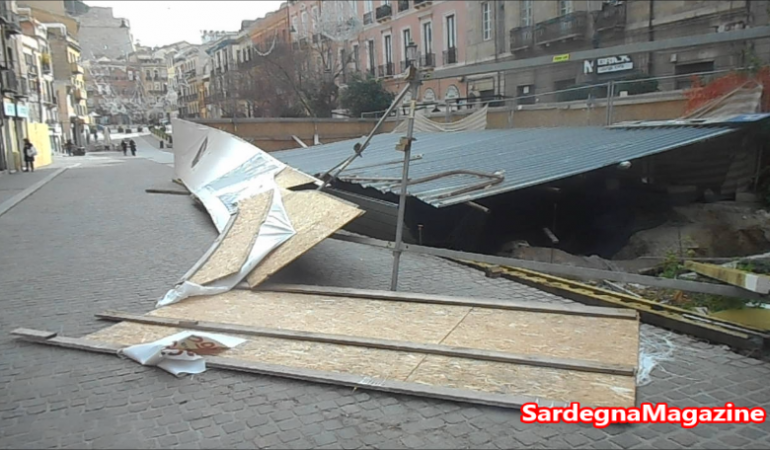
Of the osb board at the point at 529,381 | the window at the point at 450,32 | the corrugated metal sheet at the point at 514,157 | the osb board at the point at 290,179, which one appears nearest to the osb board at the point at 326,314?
the osb board at the point at 529,381

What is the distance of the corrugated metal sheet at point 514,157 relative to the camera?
24.8 ft

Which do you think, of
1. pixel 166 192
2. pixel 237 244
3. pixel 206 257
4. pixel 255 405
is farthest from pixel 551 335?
pixel 166 192

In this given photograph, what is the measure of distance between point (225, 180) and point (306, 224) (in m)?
5.55

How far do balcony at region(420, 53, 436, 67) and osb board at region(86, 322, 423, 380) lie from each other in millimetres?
→ 30147

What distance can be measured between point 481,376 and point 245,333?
80.9 inches

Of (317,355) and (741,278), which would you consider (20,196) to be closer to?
(317,355)

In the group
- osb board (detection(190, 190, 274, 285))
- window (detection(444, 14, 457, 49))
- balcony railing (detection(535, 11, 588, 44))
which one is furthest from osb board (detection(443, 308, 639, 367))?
window (detection(444, 14, 457, 49))

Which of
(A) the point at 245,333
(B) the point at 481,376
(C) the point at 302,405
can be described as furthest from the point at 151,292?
(B) the point at 481,376

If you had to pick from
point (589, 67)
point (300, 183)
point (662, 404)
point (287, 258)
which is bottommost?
point (662, 404)

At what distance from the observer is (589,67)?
22.5 meters

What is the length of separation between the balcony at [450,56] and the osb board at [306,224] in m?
25.5

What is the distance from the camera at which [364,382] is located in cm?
388

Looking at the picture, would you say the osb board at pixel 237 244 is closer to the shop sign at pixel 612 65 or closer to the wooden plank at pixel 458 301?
the wooden plank at pixel 458 301

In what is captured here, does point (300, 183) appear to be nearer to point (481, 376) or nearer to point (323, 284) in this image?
point (323, 284)
